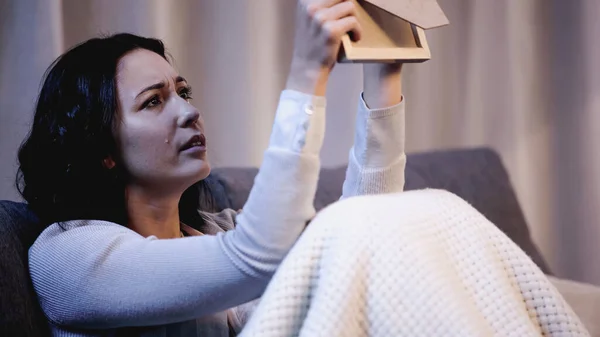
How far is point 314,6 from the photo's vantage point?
81 centimetres

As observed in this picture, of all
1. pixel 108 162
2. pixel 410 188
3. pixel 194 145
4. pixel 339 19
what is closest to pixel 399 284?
pixel 339 19

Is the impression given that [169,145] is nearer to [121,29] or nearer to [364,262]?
[364,262]

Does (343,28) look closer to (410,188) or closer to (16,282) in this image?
(16,282)

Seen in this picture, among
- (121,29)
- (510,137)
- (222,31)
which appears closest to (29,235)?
(121,29)

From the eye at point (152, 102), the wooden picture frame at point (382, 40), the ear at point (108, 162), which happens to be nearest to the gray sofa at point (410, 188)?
the ear at point (108, 162)

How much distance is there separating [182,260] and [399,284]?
0.89 feet

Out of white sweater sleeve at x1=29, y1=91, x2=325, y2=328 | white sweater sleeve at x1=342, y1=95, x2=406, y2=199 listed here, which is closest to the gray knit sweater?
white sweater sleeve at x1=29, y1=91, x2=325, y2=328

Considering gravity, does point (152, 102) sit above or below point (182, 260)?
above

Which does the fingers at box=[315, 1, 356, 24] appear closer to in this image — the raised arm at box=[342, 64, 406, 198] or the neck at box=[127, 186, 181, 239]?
the raised arm at box=[342, 64, 406, 198]

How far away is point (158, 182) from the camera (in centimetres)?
103

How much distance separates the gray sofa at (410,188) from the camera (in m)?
0.87

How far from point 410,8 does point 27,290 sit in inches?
24.3

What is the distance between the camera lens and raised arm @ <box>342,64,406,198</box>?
40.8 inches

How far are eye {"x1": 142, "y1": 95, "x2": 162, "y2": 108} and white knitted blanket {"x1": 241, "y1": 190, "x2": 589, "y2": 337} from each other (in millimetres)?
376
